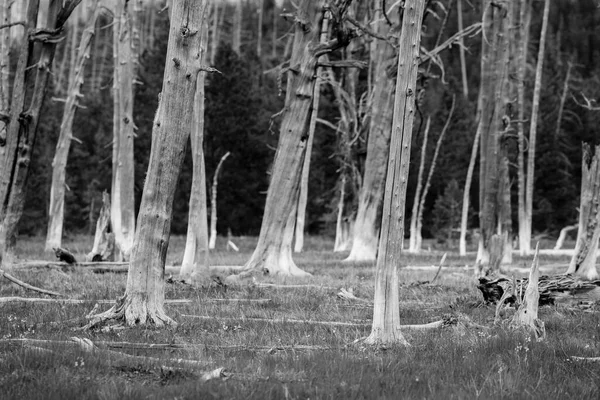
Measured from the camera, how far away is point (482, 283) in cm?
1034

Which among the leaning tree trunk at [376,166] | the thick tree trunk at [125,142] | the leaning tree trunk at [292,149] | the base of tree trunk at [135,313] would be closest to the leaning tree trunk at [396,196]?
the base of tree trunk at [135,313]

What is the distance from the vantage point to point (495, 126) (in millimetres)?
19328

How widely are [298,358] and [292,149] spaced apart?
10.4 metres

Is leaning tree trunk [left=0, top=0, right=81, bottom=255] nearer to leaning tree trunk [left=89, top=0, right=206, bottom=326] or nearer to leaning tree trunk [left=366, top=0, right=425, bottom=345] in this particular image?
leaning tree trunk [left=89, top=0, right=206, bottom=326]

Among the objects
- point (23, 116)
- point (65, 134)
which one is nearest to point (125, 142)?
point (65, 134)

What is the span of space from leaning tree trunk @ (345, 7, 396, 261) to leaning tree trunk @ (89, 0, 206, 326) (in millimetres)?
13937

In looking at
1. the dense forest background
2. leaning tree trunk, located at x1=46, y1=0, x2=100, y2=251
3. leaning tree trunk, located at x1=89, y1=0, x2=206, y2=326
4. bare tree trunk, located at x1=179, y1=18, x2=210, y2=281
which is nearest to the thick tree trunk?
leaning tree trunk, located at x1=46, y1=0, x2=100, y2=251

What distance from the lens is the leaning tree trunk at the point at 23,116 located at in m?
14.1

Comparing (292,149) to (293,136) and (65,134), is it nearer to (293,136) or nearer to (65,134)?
(293,136)

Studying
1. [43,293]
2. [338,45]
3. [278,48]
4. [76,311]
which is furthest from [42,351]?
[278,48]

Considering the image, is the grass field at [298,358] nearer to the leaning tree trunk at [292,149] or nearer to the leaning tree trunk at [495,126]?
the leaning tree trunk at [292,149]

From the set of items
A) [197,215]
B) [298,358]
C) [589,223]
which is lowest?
[298,358]

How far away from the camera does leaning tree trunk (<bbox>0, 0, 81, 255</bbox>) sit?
14086mm

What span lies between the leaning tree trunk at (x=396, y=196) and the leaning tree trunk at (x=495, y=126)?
39.0 ft
